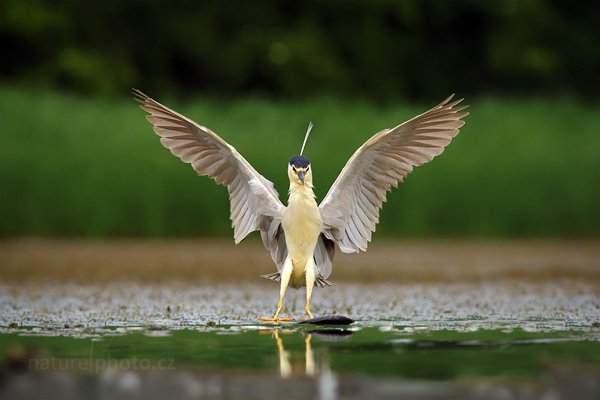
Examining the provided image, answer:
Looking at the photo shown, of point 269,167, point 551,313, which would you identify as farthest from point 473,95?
point 551,313

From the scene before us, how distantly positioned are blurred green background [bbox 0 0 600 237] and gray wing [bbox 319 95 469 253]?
776cm

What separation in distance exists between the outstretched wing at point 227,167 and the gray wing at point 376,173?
1.18 feet

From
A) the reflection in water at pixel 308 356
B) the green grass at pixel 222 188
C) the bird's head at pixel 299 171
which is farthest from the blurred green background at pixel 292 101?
the reflection in water at pixel 308 356

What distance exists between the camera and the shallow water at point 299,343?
16.7 ft

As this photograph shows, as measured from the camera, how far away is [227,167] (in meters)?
8.52

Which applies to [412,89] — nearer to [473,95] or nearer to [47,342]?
[473,95]

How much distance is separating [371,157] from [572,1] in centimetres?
2107

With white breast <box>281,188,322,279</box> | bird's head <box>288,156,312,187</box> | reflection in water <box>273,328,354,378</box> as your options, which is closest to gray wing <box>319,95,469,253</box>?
white breast <box>281,188,322,279</box>

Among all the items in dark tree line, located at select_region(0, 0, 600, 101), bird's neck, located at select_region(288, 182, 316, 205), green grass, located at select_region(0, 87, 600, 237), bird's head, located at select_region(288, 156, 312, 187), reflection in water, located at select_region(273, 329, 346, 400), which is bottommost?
reflection in water, located at select_region(273, 329, 346, 400)

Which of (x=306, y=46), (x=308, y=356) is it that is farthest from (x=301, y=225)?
(x=306, y=46)

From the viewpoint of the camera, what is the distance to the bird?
797 cm

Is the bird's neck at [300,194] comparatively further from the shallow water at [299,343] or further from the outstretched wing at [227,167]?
the shallow water at [299,343]

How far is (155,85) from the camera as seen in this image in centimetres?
2606

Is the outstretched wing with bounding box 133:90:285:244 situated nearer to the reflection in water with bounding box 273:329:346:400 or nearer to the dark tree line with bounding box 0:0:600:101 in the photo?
the reflection in water with bounding box 273:329:346:400
